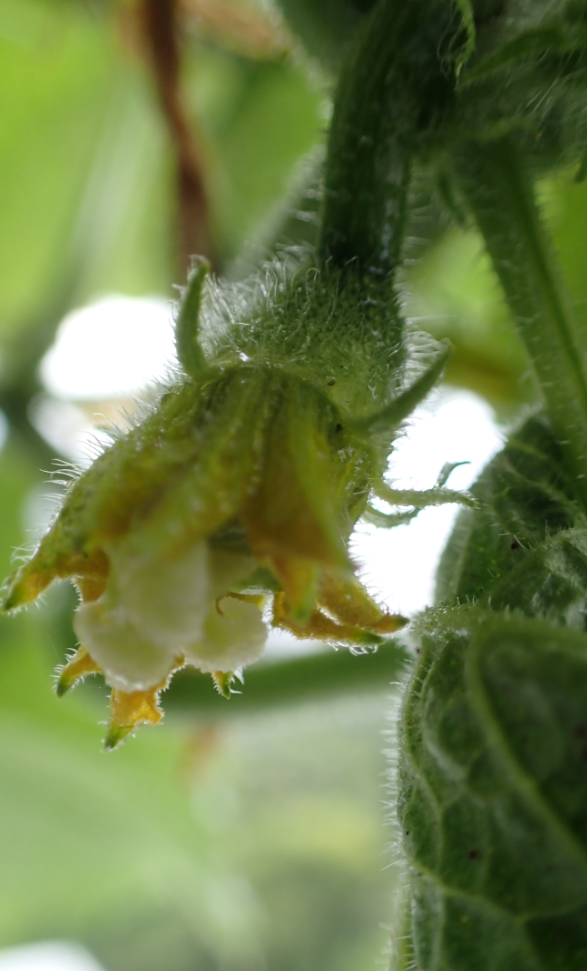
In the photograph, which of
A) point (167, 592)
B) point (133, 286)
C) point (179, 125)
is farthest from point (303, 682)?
point (133, 286)

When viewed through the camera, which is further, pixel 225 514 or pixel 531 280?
pixel 531 280

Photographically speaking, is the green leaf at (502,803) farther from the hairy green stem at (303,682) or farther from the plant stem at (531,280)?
the hairy green stem at (303,682)

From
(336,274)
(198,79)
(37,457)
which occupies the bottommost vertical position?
(336,274)

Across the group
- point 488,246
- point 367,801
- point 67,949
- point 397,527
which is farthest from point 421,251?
point 367,801

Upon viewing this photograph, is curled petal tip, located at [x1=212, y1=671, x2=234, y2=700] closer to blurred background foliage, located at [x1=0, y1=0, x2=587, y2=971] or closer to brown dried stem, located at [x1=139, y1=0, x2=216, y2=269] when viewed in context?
blurred background foliage, located at [x1=0, y1=0, x2=587, y2=971]

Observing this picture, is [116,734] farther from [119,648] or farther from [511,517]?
[511,517]

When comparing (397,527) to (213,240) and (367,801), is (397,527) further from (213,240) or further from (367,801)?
(367,801)
